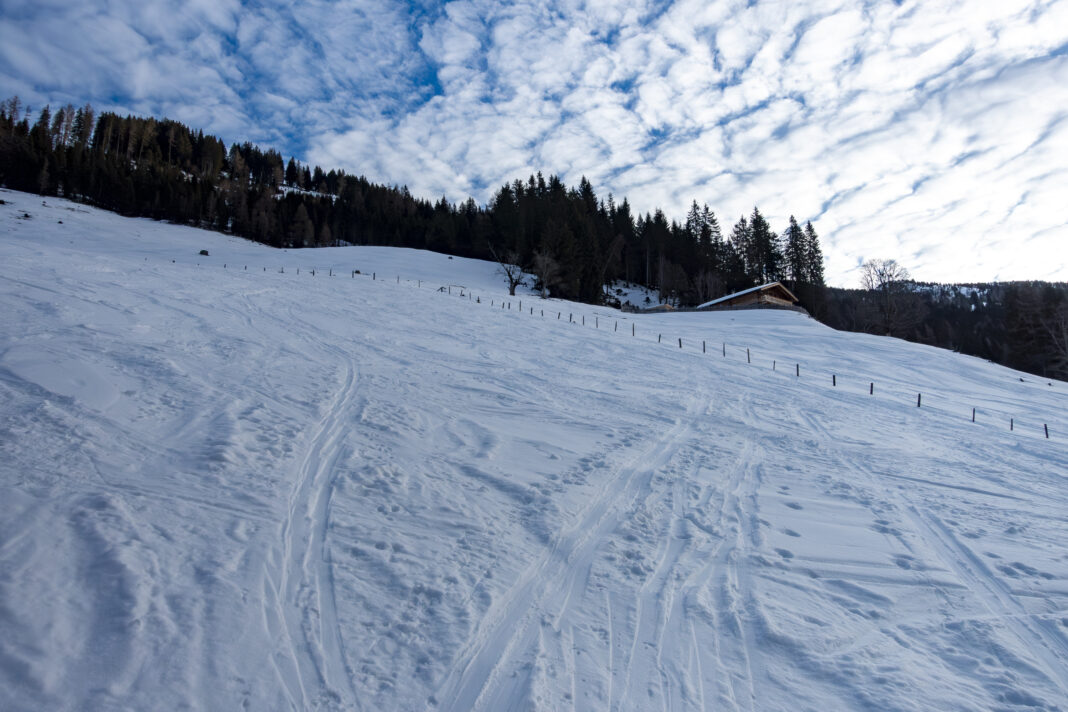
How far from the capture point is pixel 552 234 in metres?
58.8

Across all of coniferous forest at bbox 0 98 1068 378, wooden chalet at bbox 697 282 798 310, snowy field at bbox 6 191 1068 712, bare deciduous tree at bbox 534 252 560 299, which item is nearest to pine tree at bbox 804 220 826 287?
coniferous forest at bbox 0 98 1068 378

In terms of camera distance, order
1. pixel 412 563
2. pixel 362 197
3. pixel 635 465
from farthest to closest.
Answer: pixel 362 197 < pixel 635 465 < pixel 412 563

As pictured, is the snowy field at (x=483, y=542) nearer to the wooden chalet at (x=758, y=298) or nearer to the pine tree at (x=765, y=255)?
the wooden chalet at (x=758, y=298)

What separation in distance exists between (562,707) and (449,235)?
275 ft

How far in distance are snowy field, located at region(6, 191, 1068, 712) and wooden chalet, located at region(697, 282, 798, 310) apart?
38.4 m

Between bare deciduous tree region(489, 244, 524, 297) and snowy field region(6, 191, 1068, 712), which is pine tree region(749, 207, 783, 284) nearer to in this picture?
bare deciduous tree region(489, 244, 524, 297)

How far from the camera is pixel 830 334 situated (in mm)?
32719

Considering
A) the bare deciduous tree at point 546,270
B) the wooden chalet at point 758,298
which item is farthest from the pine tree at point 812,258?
the bare deciduous tree at point 546,270

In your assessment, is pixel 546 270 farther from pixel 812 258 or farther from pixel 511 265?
pixel 812 258

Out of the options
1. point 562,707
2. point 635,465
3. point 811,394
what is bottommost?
point 562,707

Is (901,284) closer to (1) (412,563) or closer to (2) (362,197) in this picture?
(1) (412,563)

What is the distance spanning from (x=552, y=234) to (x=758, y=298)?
25.3m

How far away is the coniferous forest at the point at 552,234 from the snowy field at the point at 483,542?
4475 cm

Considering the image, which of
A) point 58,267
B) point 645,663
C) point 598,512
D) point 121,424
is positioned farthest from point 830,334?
point 58,267
